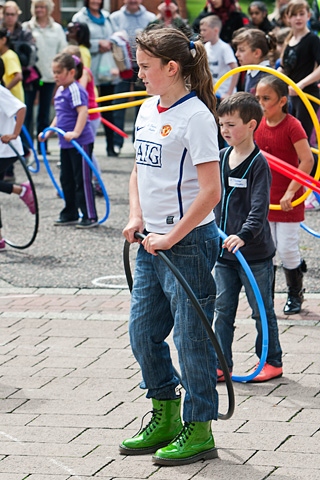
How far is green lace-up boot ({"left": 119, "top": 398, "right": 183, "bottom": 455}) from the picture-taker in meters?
4.56

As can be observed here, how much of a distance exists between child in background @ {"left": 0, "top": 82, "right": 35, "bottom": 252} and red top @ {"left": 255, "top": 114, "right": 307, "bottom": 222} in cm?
305

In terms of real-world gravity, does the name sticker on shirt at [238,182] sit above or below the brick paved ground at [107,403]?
above

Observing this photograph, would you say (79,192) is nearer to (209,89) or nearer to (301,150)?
(301,150)

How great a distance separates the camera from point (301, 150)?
21.7ft

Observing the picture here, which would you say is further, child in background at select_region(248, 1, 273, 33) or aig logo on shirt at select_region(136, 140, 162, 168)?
child in background at select_region(248, 1, 273, 33)

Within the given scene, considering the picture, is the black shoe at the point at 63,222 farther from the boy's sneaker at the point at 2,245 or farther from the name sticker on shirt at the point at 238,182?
the name sticker on shirt at the point at 238,182

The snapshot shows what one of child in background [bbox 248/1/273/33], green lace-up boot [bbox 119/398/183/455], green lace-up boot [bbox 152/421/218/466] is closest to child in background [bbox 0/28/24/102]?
child in background [bbox 248/1/273/33]

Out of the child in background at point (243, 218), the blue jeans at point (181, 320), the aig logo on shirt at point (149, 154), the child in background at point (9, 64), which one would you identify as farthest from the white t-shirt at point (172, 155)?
the child in background at point (9, 64)

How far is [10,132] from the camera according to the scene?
939 cm

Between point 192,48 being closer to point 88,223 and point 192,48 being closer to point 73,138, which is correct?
point 73,138

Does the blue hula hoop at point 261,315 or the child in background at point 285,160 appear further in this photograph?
the child in background at point 285,160

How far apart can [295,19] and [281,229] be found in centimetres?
424

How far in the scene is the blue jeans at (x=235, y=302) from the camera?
18.3ft

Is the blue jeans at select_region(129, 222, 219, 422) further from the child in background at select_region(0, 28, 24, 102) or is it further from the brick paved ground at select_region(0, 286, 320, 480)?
the child in background at select_region(0, 28, 24, 102)
